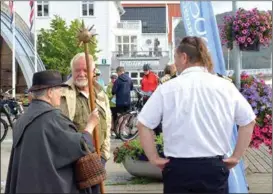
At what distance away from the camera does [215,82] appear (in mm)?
3770

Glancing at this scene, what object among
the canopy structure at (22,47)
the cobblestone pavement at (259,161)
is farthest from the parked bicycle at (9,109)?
the canopy structure at (22,47)

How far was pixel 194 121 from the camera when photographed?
A: 367 centimetres

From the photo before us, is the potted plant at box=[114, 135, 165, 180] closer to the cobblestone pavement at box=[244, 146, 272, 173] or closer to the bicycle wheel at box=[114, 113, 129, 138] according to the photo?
the cobblestone pavement at box=[244, 146, 272, 173]

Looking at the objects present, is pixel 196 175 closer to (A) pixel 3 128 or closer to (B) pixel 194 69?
(B) pixel 194 69

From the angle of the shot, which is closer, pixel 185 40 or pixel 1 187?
pixel 185 40

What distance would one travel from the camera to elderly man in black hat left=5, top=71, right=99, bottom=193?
3777 mm

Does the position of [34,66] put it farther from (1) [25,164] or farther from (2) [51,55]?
(1) [25,164]

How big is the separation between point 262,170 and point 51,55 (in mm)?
37987

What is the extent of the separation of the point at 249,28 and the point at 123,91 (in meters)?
5.67

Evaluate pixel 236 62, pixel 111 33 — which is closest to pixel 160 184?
pixel 236 62

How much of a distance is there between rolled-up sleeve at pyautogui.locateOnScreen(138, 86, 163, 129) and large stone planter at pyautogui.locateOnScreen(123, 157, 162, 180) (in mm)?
4198

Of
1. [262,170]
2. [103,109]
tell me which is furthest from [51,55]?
[103,109]

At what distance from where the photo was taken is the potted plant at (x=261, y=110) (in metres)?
8.13

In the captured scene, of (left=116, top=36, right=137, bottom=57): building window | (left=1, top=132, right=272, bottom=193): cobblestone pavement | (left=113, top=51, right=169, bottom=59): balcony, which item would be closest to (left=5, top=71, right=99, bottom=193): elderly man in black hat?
(left=1, top=132, right=272, bottom=193): cobblestone pavement
